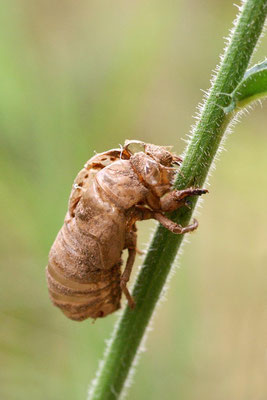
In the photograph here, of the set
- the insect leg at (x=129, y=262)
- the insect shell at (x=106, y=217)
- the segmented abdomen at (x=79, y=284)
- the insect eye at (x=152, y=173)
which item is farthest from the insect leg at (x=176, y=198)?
the segmented abdomen at (x=79, y=284)

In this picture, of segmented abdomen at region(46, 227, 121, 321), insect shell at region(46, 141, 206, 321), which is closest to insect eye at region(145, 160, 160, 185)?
insect shell at region(46, 141, 206, 321)

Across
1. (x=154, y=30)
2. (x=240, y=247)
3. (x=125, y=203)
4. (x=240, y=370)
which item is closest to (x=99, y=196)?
(x=125, y=203)

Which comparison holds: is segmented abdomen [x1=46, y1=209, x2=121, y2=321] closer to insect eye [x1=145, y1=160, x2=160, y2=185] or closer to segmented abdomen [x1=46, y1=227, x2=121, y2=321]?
segmented abdomen [x1=46, y1=227, x2=121, y2=321]

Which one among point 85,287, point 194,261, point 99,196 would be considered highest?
point 99,196

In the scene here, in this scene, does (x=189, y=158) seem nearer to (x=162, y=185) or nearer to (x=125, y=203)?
(x=162, y=185)

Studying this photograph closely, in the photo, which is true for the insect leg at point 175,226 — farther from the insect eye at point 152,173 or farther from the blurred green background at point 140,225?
the blurred green background at point 140,225

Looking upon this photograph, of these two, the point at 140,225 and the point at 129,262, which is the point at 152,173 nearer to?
the point at 129,262

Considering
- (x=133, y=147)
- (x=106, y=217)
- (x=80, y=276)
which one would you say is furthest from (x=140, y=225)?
(x=106, y=217)
